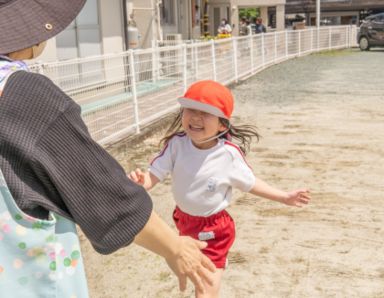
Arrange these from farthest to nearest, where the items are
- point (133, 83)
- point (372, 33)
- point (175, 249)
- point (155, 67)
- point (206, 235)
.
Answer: point (372, 33)
point (155, 67)
point (133, 83)
point (206, 235)
point (175, 249)

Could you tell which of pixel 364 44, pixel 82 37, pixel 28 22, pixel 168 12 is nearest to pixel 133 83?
pixel 82 37

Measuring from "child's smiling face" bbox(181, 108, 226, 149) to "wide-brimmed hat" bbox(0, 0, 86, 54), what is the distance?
1358 mm

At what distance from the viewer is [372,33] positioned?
75.5ft

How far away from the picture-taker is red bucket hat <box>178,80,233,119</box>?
2.39m

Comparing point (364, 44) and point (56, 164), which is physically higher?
point (56, 164)

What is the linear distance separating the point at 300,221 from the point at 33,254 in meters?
3.38

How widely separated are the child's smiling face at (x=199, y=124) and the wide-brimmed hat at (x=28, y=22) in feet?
4.46

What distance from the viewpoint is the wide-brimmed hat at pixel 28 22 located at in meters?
1.07

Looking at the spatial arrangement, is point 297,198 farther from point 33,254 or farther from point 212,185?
point 33,254

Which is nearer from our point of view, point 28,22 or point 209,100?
point 28,22

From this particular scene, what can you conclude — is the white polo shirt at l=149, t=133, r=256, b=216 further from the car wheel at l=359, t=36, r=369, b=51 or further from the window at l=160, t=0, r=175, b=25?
the car wheel at l=359, t=36, r=369, b=51

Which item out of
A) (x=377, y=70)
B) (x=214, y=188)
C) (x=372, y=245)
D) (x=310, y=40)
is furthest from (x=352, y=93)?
(x=310, y=40)

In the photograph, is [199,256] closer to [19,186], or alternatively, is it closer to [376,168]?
[19,186]

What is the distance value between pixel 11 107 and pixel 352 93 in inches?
422
